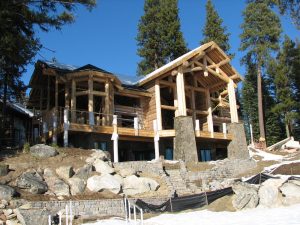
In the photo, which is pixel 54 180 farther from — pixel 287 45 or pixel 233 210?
pixel 287 45

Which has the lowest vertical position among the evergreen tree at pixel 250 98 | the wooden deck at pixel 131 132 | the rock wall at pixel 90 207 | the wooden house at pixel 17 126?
the rock wall at pixel 90 207

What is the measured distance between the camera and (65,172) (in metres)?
19.4

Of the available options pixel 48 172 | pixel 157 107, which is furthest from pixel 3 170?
pixel 157 107

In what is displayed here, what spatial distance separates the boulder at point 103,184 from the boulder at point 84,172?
0.36m

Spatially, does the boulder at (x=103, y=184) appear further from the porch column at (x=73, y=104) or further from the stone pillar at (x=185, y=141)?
the stone pillar at (x=185, y=141)

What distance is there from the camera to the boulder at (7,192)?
16.2 metres

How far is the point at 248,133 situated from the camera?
50531mm

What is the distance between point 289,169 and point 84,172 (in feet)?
38.9

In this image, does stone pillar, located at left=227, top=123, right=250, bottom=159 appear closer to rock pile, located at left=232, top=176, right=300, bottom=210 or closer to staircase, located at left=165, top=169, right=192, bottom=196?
staircase, located at left=165, top=169, right=192, bottom=196

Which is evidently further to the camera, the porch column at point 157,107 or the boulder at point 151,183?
the porch column at point 157,107

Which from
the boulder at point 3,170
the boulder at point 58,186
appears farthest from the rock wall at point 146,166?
the boulder at point 3,170

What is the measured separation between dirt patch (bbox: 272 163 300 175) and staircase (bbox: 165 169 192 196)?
17.7 ft

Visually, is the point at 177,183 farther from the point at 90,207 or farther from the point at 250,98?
the point at 250,98

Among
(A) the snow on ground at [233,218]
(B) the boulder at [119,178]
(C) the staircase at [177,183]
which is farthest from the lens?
(C) the staircase at [177,183]
